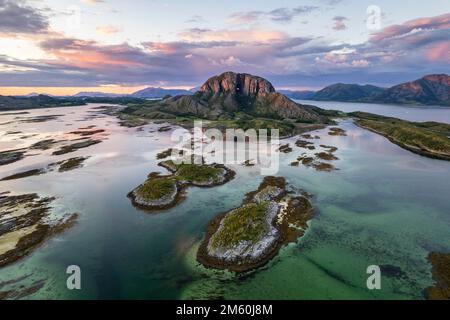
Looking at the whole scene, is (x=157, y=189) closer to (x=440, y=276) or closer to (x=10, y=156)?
(x=440, y=276)

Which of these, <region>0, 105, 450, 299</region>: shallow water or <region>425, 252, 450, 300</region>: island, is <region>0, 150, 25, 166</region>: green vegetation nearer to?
<region>0, 105, 450, 299</region>: shallow water

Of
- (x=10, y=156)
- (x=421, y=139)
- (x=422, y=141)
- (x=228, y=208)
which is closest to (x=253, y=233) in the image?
(x=228, y=208)

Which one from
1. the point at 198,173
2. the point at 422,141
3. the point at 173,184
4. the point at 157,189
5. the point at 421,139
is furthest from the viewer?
the point at 421,139

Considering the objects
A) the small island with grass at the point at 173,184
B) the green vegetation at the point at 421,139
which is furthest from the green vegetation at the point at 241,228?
the green vegetation at the point at 421,139

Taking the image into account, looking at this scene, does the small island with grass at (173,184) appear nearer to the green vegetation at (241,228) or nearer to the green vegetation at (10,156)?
the green vegetation at (241,228)

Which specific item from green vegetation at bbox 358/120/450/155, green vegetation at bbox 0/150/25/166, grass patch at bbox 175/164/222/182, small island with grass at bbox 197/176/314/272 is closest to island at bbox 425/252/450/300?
small island with grass at bbox 197/176/314/272

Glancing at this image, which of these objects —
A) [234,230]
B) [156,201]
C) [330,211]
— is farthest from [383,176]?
[156,201]
